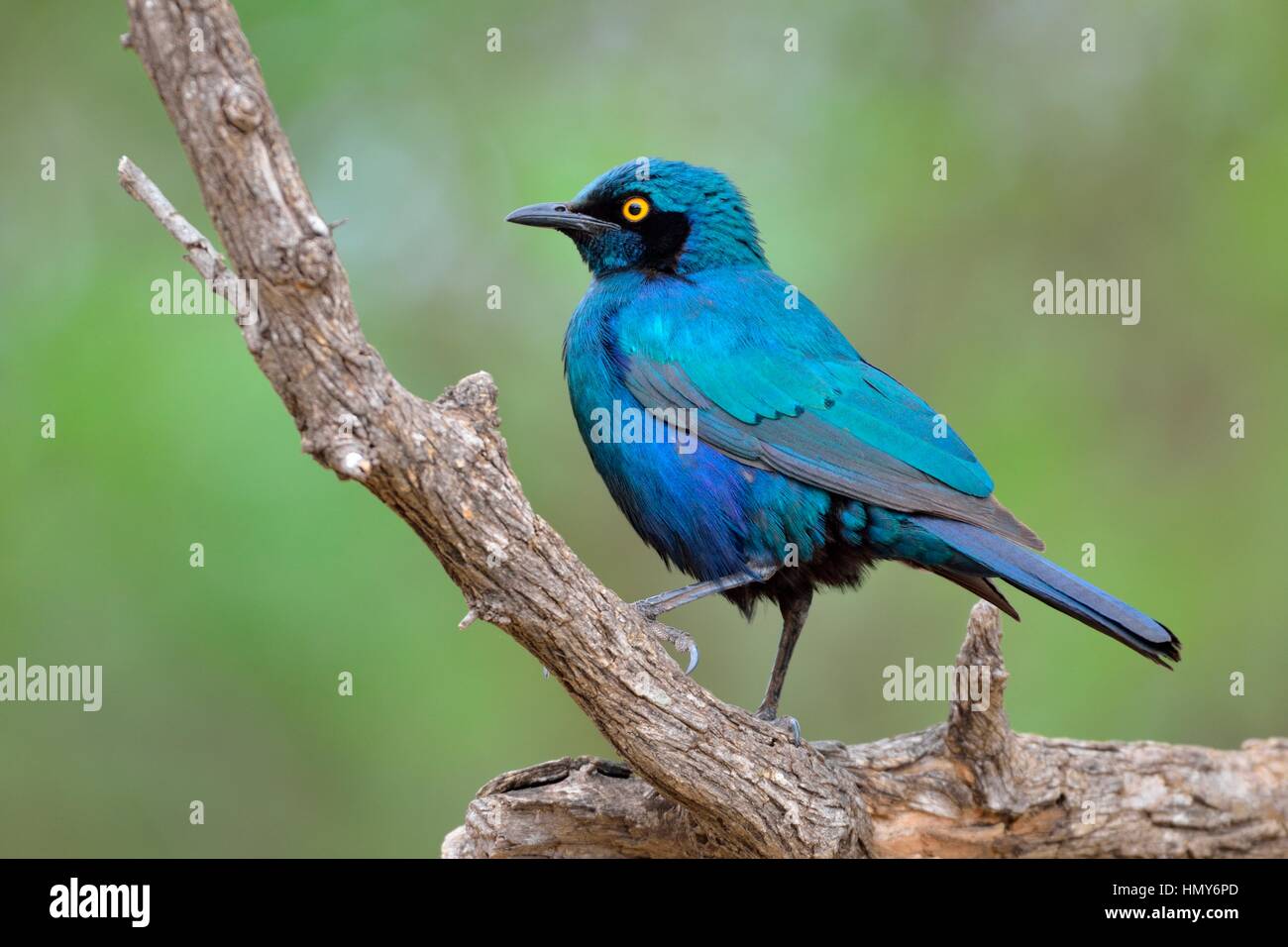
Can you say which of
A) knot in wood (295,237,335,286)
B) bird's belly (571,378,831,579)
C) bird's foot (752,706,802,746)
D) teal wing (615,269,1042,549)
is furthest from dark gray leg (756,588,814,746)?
knot in wood (295,237,335,286)

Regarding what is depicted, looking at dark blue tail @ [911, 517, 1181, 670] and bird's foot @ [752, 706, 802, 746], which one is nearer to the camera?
dark blue tail @ [911, 517, 1181, 670]

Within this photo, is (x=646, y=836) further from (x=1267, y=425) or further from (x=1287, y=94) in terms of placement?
(x=1287, y=94)

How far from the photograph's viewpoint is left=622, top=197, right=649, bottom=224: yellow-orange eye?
535cm

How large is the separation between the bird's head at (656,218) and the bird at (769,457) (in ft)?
0.22

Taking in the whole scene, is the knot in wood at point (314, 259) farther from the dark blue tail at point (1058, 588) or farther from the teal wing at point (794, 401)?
the dark blue tail at point (1058, 588)

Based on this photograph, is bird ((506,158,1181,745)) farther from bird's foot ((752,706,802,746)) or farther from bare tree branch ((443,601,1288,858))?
bare tree branch ((443,601,1288,858))

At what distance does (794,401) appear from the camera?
485 cm

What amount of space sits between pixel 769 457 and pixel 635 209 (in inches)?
51.6

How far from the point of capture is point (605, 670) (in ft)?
12.5

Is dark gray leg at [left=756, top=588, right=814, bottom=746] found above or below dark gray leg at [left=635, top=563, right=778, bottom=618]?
Answer: below

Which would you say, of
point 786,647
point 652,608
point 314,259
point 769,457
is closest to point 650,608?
point 652,608

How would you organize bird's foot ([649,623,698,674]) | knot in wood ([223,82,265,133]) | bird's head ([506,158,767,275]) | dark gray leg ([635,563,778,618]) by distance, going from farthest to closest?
bird's head ([506,158,767,275]), dark gray leg ([635,563,778,618]), bird's foot ([649,623,698,674]), knot in wood ([223,82,265,133])

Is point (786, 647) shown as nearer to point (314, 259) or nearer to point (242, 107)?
point (314, 259)

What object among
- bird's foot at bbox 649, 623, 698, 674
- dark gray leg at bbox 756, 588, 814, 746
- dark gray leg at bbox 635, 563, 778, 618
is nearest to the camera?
bird's foot at bbox 649, 623, 698, 674
